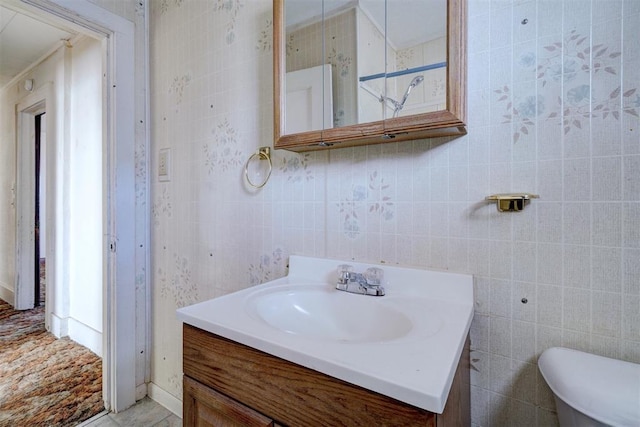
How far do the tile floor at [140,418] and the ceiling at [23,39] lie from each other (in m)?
2.21

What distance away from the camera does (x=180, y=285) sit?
146 centimetres

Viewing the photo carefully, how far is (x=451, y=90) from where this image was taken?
2.32ft

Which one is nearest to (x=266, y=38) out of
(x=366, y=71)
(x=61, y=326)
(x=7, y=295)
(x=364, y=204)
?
(x=366, y=71)

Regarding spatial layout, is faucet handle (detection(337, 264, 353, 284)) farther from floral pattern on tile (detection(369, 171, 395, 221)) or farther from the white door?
the white door

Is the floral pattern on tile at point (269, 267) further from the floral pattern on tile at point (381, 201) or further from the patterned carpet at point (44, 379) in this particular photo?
the patterned carpet at point (44, 379)

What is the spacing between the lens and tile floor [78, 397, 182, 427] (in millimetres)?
1393

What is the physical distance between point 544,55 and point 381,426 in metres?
0.82

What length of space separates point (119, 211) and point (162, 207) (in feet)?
0.60

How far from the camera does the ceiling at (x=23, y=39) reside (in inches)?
77.1

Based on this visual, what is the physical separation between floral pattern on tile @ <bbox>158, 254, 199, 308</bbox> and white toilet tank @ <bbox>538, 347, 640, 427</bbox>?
1293mm

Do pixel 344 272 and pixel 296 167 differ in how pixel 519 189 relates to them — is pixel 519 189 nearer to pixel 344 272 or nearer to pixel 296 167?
pixel 344 272

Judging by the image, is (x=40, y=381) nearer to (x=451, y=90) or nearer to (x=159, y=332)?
(x=159, y=332)

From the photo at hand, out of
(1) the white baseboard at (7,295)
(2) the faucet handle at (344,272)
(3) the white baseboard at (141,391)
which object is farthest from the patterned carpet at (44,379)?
(2) the faucet handle at (344,272)

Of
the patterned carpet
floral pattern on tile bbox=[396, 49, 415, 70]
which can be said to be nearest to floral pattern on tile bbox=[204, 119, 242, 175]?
floral pattern on tile bbox=[396, 49, 415, 70]
